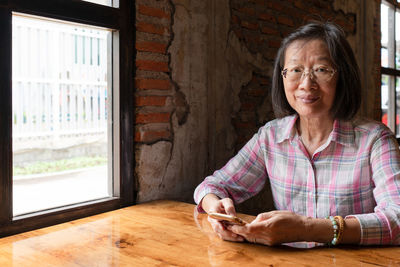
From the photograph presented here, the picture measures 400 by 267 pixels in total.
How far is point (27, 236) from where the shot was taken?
5.38ft

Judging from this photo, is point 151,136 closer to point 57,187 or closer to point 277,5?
point 277,5

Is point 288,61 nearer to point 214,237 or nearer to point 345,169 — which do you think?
point 345,169

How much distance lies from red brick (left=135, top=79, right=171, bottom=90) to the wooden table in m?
0.77

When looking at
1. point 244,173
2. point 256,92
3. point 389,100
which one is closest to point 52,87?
point 256,92

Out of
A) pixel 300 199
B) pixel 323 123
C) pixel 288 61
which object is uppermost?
pixel 288 61

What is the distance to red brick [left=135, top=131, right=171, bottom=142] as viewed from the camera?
218 centimetres

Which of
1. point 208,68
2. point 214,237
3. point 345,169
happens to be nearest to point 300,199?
point 345,169

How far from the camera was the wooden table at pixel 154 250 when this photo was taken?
1.30m

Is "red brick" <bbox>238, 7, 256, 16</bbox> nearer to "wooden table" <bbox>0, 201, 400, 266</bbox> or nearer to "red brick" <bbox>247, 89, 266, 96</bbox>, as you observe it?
"red brick" <bbox>247, 89, 266, 96</bbox>

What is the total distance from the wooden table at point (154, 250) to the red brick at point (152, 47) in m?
0.96

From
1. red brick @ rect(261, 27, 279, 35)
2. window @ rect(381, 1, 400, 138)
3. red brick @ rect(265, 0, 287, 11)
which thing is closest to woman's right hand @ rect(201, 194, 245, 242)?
red brick @ rect(261, 27, 279, 35)

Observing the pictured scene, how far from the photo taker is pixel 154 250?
1.42 meters

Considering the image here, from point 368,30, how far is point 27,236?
4536 mm

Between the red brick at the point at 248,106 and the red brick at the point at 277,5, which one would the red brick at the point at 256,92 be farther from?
the red brick at the point at 277,5
